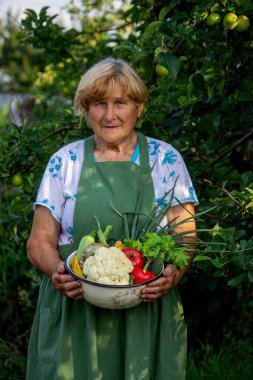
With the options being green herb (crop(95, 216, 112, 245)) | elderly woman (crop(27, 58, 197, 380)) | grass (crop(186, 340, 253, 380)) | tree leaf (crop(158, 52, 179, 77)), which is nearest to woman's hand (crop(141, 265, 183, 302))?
elderly woman (crop(27, 58, 197, 380))

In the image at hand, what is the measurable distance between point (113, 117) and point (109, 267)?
25.5 inches

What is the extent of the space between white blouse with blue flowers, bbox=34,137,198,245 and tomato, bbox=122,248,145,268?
0.96 feet

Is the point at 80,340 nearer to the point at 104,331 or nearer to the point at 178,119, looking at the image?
the point at 104,331

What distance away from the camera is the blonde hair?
2.55 m

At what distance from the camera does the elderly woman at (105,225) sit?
8.22 feet

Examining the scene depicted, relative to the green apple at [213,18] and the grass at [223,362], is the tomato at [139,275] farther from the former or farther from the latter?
the grass at [223,362]

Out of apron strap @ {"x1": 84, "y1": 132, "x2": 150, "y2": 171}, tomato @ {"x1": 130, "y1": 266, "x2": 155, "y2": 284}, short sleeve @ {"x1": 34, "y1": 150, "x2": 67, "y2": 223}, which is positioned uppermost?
apron strap @ {"x1": 84, "y1": 132, "x2": 150, "y2": 171}

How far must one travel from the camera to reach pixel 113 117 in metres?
2.55

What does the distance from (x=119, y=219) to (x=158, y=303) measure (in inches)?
14.6

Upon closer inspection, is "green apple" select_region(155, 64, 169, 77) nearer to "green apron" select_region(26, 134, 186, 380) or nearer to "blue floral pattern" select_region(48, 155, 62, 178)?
"green apron" select_region(26, 134, 186, 380)

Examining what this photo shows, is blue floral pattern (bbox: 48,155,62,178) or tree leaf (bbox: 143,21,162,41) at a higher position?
tree leaf (bbox: 143,21,162,41)

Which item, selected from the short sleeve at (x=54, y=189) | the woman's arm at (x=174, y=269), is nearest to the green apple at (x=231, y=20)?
the woman's arm at (x=174, y=269)

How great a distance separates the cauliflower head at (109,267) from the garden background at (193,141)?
0.99 ft

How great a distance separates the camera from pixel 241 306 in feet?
13.5
